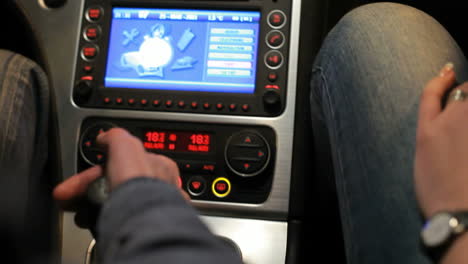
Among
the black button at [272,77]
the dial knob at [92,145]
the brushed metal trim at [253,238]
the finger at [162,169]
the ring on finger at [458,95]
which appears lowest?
the brushed metal trim at [253,238]

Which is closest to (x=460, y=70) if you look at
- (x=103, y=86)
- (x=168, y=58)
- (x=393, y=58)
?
(x=393, y=58)

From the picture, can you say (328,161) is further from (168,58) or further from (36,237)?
(36,237)

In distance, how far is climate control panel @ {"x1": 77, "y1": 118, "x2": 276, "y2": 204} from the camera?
770 millimetres

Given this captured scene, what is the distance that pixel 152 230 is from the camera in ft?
1.08

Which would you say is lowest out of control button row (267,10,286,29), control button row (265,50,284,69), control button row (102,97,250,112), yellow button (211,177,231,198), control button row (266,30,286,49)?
yellow button (211,177,231,198)

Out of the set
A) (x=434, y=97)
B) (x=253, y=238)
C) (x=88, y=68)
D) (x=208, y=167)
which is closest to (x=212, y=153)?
(x=208, y=167)

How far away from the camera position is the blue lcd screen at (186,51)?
2.63ft

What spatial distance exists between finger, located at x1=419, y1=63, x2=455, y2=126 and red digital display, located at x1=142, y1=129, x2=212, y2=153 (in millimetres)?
367

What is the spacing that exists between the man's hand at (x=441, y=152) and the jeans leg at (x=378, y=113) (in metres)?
0.04

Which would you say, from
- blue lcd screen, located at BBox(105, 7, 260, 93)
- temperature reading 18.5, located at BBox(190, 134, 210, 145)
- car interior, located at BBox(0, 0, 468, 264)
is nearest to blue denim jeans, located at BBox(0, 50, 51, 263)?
car interior, located at BBox(0, 0, 468, 264)

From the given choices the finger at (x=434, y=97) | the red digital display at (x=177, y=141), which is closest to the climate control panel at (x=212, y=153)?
the red digital display at (x=177, y=141)

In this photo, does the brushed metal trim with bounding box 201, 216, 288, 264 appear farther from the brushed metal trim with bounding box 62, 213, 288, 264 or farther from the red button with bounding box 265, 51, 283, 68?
the red button with bounding box 265, 51, 283, 68

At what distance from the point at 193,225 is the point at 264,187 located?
43cm

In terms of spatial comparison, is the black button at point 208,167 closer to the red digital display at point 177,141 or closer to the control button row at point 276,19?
the red digital display at point 177,141
